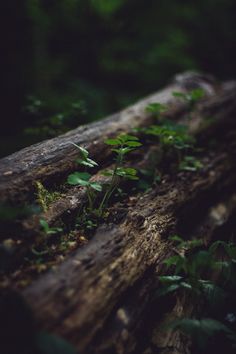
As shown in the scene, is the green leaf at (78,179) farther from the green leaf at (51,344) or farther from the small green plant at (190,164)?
the small green plant at (190,164)

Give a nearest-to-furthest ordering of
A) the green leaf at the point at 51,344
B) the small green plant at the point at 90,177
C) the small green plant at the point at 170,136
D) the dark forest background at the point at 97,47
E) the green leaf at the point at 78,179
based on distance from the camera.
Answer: the green leaf at the point at 51,344, the green leaf at the point at 78,179, the small green plant at the point at 90,177, the small green plant at the point at 170,136, the dark forest background at the point at 97,47

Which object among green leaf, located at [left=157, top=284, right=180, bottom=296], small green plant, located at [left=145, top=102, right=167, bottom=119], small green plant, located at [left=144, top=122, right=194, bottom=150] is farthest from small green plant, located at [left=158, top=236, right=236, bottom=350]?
small green plant, located at [left=145, top=102, right=167, bottom=119]

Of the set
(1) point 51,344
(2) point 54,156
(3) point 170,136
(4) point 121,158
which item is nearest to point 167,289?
(1) point 51,344

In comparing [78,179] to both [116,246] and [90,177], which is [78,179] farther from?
[116,246]

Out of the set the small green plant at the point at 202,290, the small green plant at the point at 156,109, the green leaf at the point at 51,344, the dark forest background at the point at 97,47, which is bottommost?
the small green plant at the point at 202,290

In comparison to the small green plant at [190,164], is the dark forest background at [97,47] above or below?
above

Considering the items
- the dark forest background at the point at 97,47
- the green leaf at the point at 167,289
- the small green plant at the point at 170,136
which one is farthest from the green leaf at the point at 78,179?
the dark forest background at the point at 97,47

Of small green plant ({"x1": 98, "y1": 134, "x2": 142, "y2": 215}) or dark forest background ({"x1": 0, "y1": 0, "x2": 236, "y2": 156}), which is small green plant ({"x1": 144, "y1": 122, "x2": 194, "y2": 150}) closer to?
small green plant ({"x1": 98, "y1": 134, "x2": 142, "y2": 215})
